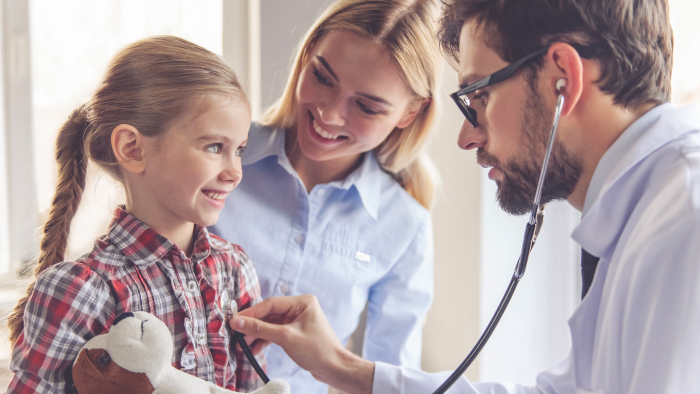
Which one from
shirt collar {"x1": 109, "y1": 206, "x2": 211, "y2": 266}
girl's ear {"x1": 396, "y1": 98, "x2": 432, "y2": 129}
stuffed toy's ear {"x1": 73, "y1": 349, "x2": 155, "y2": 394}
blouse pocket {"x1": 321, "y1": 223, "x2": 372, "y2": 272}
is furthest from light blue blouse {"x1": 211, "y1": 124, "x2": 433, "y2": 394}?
stuffed toy's ear {"x1": 73, "y1": 349, "x2": 155, "y2": 394}

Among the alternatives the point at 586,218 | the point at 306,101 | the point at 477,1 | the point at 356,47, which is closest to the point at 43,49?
the point at 306,101

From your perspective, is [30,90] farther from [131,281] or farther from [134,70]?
[131,281]

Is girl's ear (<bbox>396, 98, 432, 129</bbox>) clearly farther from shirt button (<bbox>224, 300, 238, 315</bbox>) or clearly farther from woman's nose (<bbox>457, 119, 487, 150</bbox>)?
shirt button (<bbox>224, 300, 238, 315</bbox>)

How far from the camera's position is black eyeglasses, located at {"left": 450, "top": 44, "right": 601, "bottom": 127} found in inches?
35.3

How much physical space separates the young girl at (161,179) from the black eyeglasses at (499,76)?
0.39 meters

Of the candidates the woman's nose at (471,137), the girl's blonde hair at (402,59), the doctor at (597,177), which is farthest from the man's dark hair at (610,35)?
the girl's blonde hair at (402,59)

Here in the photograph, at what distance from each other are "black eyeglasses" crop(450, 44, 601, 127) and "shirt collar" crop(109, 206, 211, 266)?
0.56m

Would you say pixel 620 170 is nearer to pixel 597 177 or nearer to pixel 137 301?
pixel 597 177

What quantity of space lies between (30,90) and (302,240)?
693 mm

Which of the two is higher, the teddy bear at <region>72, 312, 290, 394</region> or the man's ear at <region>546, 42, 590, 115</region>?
the man's ear at <region>546, 42, 590, 115</region>

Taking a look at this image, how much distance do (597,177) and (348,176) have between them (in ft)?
2.02

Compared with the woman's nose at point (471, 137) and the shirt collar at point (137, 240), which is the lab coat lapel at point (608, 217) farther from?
the shirt collar at point (137, 240)

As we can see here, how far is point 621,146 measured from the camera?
0.88 m

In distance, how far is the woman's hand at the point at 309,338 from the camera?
1.01m
